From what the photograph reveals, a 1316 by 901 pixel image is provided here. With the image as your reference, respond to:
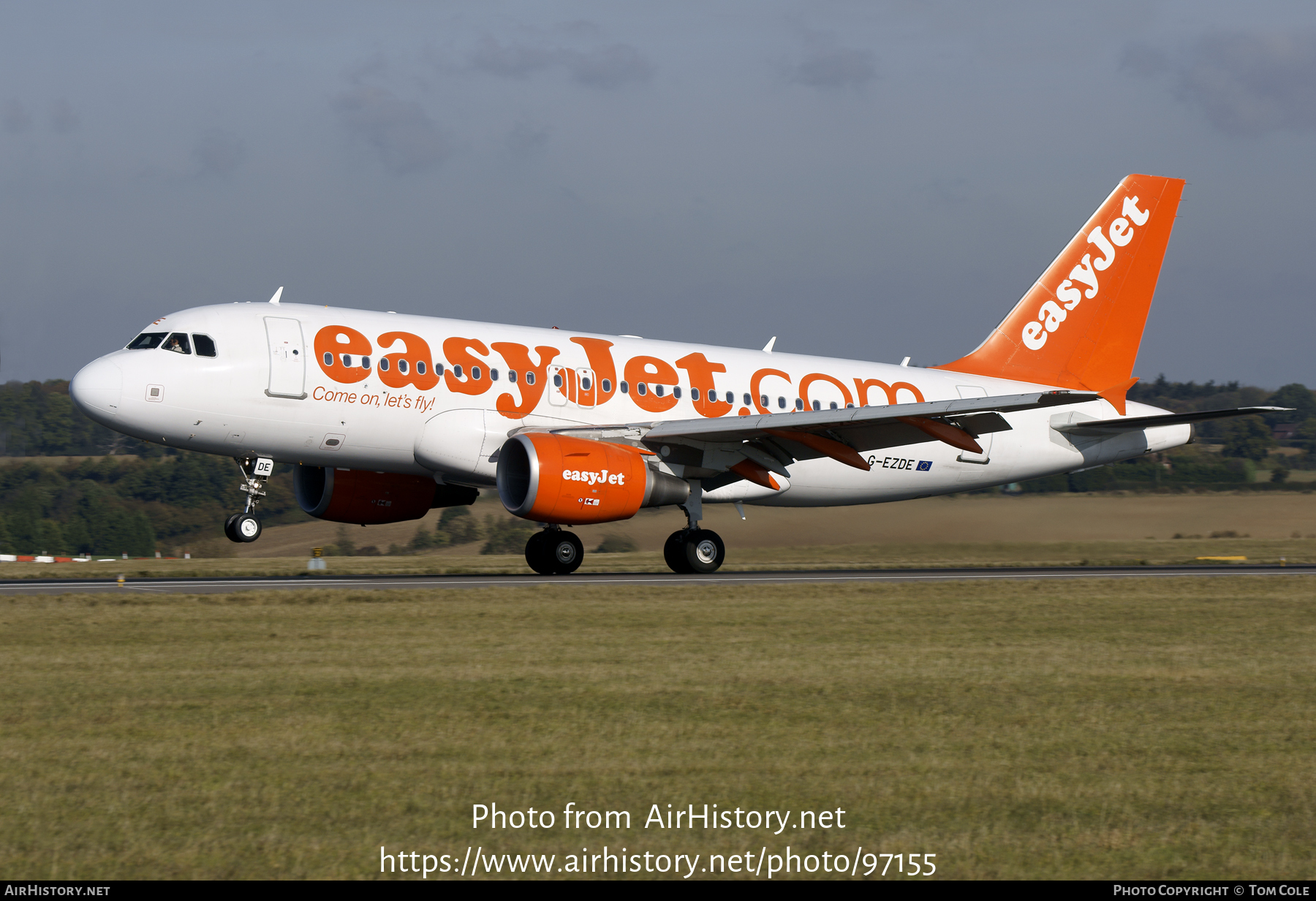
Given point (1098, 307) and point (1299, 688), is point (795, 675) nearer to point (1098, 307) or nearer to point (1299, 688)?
point (1299, 688)

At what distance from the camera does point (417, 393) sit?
22594 millimetres

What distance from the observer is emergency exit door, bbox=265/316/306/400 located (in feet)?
71.5

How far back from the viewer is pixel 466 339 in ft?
76.9

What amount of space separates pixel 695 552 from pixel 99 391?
10.4 m

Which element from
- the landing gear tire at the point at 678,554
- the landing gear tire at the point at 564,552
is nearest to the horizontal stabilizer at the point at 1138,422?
the landing gear tire at the point at 678,554

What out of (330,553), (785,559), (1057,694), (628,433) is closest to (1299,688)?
(1057,694)

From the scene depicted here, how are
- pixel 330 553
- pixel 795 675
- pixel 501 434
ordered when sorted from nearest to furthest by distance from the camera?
pixel 795 675 → pixel 501 434 → pixel 330 553

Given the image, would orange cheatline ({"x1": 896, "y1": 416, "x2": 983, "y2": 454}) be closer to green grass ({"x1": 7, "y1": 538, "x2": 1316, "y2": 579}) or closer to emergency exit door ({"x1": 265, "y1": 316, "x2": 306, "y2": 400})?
green grass ({"x1": 7, "y1": 538, "x2": 1316, "y2": 579})

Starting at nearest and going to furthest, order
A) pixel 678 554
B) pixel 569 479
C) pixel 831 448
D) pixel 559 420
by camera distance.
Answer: pixel 569 479 → pixel 559 420 → pixel 831 448 → pixel 678 554

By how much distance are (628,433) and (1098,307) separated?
12.9 m

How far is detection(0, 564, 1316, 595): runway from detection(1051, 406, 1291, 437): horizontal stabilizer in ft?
9.55

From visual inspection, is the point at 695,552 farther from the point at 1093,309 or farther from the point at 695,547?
the point at 1093,309

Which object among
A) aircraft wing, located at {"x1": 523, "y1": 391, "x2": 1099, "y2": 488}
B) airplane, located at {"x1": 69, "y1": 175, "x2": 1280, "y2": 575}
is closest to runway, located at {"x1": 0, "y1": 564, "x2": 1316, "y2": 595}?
airplane, located at {"x1": 69, "y1": 175, "x2": 1280, "y2": 575}

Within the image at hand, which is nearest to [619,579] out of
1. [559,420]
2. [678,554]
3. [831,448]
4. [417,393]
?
[678,554]
